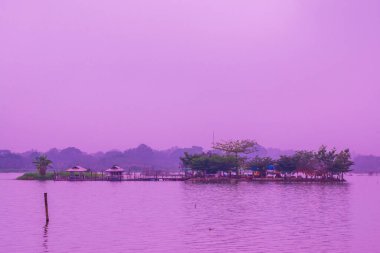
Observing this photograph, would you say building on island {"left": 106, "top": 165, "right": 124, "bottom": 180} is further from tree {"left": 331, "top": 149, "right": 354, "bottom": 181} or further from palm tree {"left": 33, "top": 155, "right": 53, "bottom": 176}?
tree {"left": 331, "top": 149, "right": 354, "bottom": 181}

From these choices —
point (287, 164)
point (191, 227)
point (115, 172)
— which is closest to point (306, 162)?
point (287, 164)

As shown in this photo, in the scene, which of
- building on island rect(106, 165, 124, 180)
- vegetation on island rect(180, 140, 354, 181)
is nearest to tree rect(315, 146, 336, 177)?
vegetation on island rect(180, 140, 354, 181)

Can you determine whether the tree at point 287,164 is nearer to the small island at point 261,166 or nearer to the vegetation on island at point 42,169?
the small island at point 261,166

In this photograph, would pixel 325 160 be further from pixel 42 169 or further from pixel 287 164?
pixel 42 169

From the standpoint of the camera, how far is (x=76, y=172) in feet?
415

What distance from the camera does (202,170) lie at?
118875 millimetres

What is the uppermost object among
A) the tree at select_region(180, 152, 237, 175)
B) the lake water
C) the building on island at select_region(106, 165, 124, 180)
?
the tree at select_region(180, 152, 237, 175)

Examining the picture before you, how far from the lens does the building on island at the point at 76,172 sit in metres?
121

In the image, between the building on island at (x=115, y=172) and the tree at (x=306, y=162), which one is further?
the building on island at (x=115, y=172)

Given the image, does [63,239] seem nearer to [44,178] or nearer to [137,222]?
[137,222]

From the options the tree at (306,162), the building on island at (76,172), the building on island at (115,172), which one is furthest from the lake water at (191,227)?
the building on island at (115,172)

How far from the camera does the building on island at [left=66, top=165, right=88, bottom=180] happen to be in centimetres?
12062

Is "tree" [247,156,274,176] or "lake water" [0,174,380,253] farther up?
"tree" [247,156,274,176]

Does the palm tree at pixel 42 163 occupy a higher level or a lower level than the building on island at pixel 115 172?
higher
